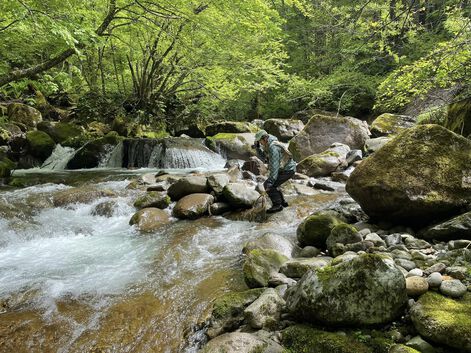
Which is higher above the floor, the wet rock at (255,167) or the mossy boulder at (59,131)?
the mossy boulder at (59,131)

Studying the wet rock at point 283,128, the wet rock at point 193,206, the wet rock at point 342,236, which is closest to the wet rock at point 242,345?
the wet rock at point 342,236

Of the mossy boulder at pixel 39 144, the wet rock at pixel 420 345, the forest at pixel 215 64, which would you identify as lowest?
the wet rock at pixel 420 345

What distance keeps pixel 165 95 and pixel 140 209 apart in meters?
12.3

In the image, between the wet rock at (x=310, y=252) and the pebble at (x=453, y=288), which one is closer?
the pebble at (x=453, y=288)

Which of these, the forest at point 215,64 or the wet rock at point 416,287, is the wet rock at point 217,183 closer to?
the forest at point 215,64

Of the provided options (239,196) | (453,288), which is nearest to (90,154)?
(239,196)

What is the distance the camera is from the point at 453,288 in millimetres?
2832

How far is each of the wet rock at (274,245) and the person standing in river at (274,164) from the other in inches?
84.7

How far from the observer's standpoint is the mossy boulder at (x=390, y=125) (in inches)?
614

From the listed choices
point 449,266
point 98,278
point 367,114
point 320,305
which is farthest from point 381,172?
point 367,114

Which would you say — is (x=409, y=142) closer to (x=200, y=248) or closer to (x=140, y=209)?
(x=200, y=248)

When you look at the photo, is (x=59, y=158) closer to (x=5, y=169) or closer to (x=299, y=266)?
(x=5, y=169)

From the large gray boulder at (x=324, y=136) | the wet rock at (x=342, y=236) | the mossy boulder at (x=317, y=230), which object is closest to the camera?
the wet rock at (x=342, y=236)

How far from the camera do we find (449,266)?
11.2ft
